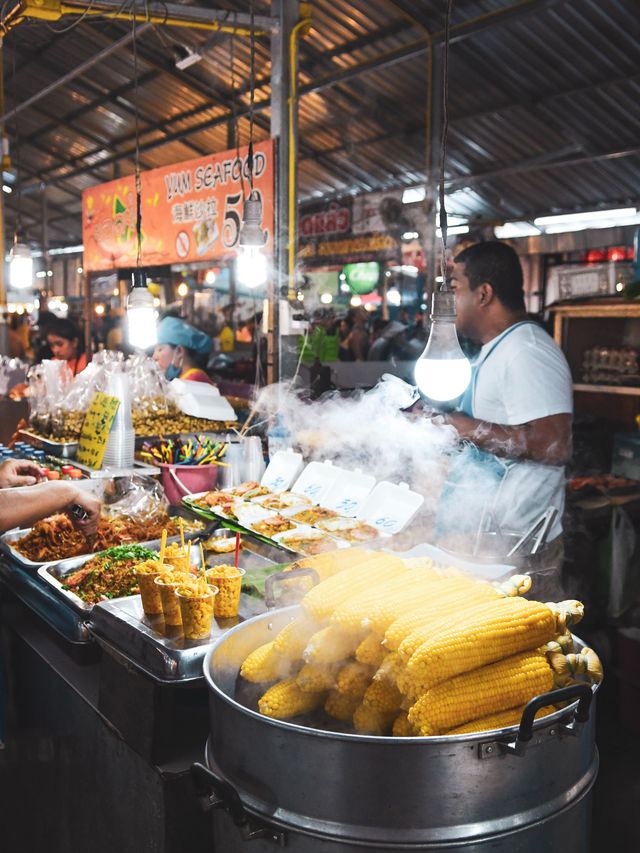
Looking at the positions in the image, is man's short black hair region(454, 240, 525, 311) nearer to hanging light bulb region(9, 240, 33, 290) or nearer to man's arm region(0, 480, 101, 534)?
man's arm region(0, 480, 101, 534)

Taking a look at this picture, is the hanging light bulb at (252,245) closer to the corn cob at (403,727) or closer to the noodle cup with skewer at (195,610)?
the noodle cup with skewer at (195,610)

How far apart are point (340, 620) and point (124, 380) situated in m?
2.97

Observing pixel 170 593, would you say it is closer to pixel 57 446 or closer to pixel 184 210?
pixel 57 446

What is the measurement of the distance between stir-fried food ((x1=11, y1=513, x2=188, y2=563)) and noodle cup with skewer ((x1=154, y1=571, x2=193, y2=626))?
105 cm

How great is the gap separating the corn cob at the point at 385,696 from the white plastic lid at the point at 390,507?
173 cm

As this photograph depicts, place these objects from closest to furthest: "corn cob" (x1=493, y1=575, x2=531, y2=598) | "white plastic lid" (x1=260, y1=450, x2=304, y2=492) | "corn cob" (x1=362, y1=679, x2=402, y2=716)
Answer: "corn cob" (x1=362, y1=679, x2=402, y2=716), "corn cob" (x1=493, y1=575, x2=531, y2=598), "white plastic lid" (x1=260, y1=450, x2=304, y2=492)

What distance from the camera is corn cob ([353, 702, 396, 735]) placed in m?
1.52

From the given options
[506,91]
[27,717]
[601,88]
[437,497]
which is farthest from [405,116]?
[27,717]

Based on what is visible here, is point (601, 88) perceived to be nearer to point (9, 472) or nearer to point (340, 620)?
point (9, 472)

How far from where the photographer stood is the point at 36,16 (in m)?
5.00

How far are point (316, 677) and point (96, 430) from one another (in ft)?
10.1

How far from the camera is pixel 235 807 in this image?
140 cm

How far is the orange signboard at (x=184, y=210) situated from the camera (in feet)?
17.5

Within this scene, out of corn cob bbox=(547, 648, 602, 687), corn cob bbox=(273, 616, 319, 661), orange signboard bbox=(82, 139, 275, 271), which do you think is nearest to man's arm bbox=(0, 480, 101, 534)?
corn cob bbox=(273, 616, 319, 661)
